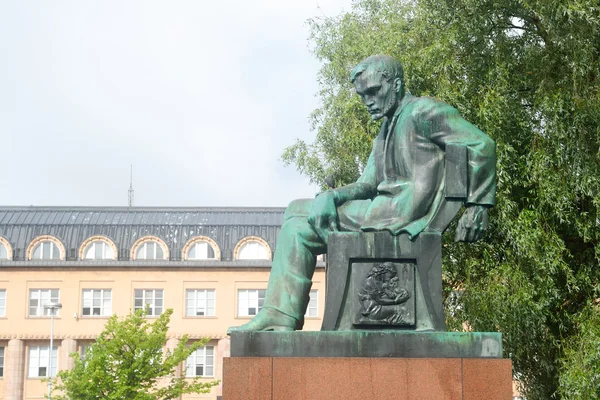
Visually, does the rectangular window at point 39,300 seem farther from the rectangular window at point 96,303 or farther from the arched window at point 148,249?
the arched window at point 148,249

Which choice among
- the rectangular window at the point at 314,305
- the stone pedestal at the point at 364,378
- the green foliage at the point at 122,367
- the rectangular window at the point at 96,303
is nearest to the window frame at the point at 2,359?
the rectangular window at the point at 96,303

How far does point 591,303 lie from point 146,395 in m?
20.2

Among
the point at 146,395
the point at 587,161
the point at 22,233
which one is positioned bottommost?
the point at 146,395

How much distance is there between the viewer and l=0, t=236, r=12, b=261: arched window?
192 feet

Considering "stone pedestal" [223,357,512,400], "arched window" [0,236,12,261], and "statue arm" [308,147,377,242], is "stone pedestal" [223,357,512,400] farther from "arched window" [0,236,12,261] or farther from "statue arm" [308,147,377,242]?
"arched window" [0,236,12,261]

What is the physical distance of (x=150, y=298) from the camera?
58.6m

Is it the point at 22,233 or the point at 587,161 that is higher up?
the point at 22,233

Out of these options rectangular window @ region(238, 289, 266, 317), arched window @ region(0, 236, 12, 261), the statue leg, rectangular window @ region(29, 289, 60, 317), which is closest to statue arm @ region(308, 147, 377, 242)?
the statue leg

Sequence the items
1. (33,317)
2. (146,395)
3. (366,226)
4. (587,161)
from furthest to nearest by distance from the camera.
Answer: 1. (33,317)
2. (146,395)
3. (587,161)
4. (366,226)

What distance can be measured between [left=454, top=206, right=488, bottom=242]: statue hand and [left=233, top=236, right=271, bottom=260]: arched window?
5035cm

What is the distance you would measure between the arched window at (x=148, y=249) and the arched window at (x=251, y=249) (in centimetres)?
399

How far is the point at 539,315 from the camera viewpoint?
55.2 ft

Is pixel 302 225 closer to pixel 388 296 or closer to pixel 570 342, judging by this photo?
pixel 388 296

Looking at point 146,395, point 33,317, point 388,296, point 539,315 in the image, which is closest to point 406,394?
point 388,296
